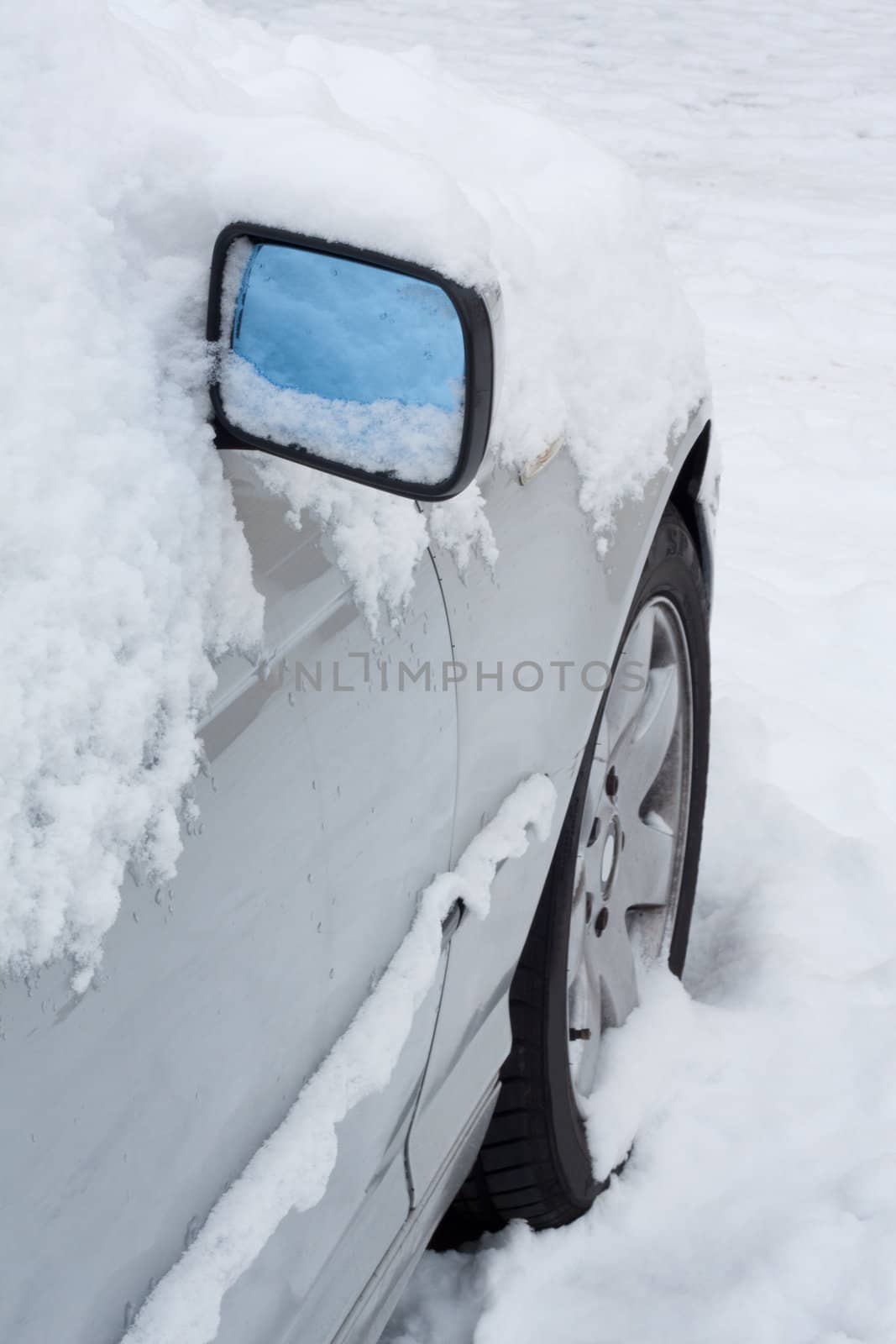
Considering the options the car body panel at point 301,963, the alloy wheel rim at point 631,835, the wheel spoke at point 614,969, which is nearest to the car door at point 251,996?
the car body panel at point 301,963

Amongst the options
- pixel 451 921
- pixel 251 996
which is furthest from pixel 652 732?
pixel 251 996

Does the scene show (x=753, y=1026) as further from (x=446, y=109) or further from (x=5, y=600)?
(x=5, y=600)

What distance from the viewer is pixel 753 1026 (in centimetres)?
232

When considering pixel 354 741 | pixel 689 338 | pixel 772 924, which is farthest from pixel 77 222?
pixel 772 924

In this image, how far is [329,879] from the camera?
110 centimetres

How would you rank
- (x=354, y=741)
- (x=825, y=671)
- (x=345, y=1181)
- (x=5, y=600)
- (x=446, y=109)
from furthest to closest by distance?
(x=825, y=671)
(x=446, y=109)
(x=345, y=1181)
(x=354, y=741)
(x=5, y=600)

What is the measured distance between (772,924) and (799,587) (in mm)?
1435

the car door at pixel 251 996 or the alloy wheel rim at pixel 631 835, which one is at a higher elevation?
the car door at pixel 251 996

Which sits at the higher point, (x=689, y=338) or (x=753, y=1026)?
(x=689, y=338)

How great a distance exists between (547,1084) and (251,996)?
914mm

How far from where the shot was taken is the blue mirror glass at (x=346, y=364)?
A: 0.89 meters

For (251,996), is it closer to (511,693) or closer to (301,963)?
(301,963)

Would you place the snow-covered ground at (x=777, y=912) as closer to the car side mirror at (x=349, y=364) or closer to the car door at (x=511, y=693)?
the car door at (x=511, y=693)

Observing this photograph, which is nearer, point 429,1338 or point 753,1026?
point 429,1338
